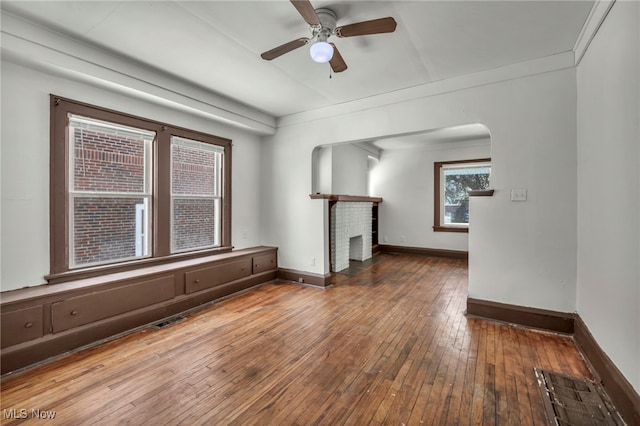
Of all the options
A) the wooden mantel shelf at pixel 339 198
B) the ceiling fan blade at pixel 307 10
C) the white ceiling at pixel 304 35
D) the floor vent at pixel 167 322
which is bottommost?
the floor vent at pixel 167 322

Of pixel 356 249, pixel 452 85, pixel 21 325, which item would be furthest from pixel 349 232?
pixel 21 325

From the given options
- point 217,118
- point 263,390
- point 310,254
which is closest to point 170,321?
point 263,390

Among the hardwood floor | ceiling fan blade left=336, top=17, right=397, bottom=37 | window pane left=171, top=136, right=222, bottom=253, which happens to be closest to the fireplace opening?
the hardwood floor

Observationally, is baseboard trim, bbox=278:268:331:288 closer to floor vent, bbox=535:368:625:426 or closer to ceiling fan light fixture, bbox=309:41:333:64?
floor vent, bbox=535:368:625:426

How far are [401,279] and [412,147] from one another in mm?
3581

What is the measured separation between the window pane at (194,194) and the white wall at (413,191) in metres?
4.48

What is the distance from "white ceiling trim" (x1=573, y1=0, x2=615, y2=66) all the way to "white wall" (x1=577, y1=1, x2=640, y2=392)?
0.04 m

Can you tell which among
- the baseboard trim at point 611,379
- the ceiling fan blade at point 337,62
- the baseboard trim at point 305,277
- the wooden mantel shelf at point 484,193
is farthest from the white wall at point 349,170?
the baseboard trim at point 611,379

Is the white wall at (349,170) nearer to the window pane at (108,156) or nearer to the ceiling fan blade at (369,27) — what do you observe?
the window pane at (108,156)

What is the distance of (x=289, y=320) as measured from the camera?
301cm

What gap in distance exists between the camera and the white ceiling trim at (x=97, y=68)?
2143 millimetres

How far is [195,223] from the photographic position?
3861 millimetres

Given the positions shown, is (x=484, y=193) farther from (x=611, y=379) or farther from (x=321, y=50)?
(x=321, y=50)

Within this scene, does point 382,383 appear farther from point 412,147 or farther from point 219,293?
point 412,147
